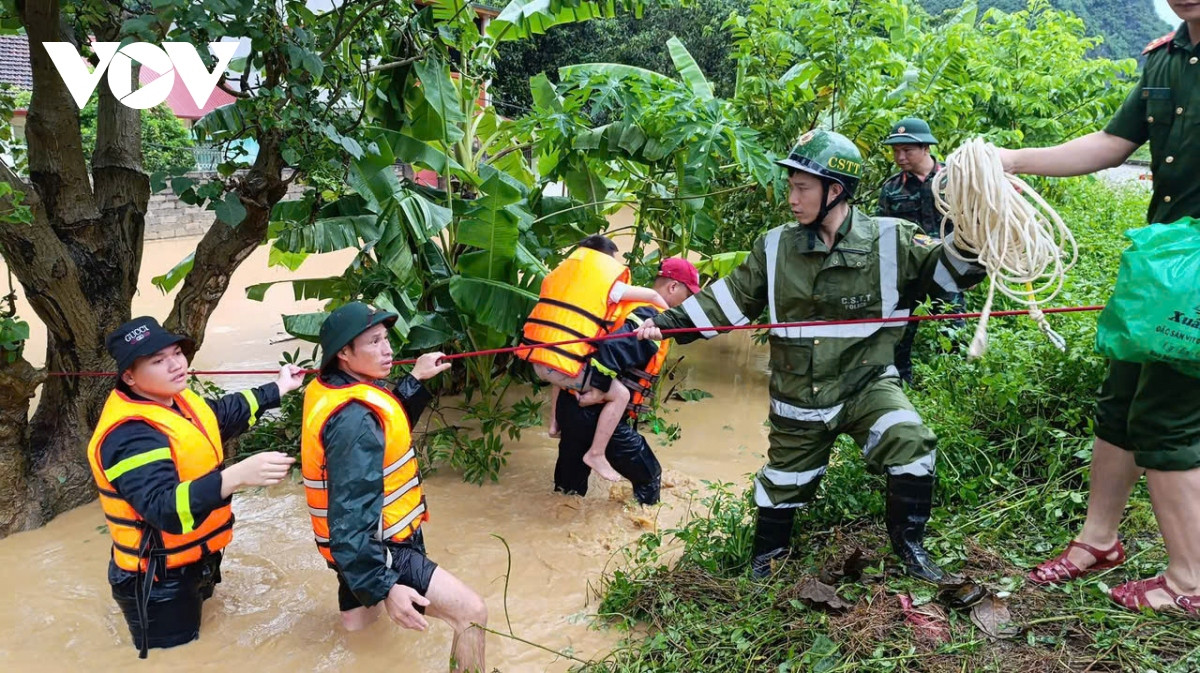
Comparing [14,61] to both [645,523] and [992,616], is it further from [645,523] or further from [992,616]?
[992,616]

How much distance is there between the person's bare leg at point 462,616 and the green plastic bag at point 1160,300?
251cm

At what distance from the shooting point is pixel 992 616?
10.1 feet

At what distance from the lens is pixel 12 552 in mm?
4625

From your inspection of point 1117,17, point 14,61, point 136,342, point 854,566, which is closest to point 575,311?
point 854,566

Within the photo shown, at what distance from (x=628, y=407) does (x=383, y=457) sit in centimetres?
219

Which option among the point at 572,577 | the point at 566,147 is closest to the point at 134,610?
the point at 572,577

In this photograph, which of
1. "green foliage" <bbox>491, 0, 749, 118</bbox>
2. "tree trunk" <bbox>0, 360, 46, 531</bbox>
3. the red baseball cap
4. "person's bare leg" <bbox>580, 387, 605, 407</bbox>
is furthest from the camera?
"green foliage" <bbox>491, 0, 749, 118</bbox>

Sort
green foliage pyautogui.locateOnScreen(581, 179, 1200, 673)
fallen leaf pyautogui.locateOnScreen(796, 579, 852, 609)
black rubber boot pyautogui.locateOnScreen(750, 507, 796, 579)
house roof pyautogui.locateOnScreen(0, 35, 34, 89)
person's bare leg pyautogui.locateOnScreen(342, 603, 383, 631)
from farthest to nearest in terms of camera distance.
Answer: house roof pyautogui.locateOnScreen(0, 35, 34, 89), person's bare leg pyautogui.locateOnScreen(342, 603, 383, 631), black rubber boot pyautogui.locateOnScreen(750, 507, 796, 579), fallen leaf pyautogui.locateOnScreen(796, 579, 852, 609), green foliage pyautogui.locateOnScreen(581, 179, 1200, 673)

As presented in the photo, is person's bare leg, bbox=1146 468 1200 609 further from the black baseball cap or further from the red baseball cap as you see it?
the black baseball cap

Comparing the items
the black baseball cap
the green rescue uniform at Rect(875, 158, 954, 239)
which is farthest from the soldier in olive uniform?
the black baseball cap

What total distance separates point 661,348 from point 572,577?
1694mm

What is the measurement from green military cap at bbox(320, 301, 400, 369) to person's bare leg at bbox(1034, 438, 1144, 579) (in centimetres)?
283

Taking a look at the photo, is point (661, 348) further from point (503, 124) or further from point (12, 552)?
point (12, 552)

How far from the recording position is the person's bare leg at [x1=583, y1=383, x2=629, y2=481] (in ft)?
16.4
